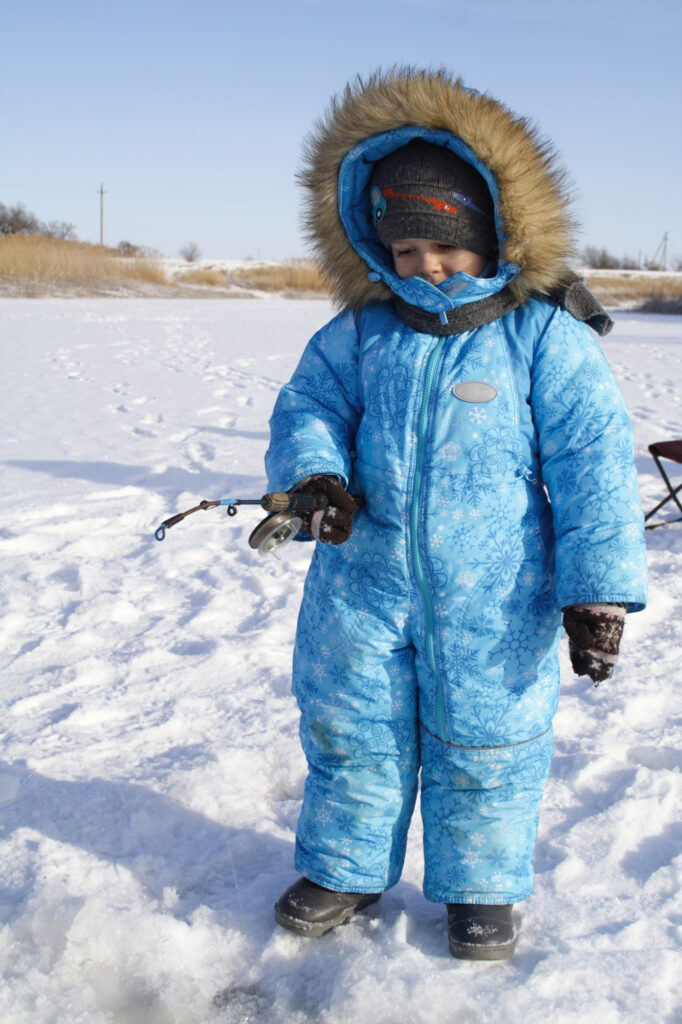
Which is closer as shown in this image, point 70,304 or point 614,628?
point 614,628

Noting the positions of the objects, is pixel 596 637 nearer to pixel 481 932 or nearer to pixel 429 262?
pixel 481 932

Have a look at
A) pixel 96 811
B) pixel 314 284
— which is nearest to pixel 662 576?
pixel 96 811

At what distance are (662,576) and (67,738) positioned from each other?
2521 mm

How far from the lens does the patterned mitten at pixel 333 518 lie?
161 centimetres

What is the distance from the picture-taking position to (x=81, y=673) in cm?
281

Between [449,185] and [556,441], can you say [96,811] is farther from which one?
[449,185]

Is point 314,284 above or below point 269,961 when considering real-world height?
above

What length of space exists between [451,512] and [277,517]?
1.08ft

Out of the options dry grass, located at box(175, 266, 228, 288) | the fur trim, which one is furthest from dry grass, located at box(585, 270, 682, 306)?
the fur trim

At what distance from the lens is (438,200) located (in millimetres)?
1695

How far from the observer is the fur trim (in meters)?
1.64

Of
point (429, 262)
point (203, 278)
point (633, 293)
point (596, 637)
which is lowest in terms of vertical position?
point (596, 637)

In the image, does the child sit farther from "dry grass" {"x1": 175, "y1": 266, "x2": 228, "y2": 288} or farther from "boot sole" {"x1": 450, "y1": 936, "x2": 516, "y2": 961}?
"dry grass" {"x1": 175, "y1": 266, "x2": 228, "y2": 288}

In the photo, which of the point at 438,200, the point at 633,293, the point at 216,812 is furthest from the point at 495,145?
the point at 633,293
